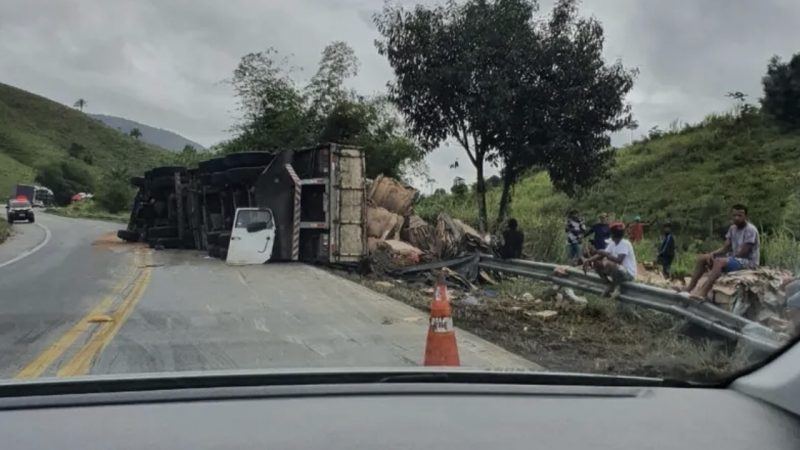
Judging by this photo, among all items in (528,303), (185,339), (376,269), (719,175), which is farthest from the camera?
(719,175)

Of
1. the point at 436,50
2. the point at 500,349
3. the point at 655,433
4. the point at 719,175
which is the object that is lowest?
the point at 500,349

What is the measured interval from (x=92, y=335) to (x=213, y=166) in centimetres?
1398

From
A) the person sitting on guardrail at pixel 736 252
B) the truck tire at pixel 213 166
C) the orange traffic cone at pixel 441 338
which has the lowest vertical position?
the orange traffic cone at pixel 441 338

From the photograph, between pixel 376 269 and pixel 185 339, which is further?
pixel 376 269

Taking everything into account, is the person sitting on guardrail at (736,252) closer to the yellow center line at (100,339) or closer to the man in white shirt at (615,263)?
the man in white shirt at (615,263)

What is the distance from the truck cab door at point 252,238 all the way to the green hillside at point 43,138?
80.3 metres

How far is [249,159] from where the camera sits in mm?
20938

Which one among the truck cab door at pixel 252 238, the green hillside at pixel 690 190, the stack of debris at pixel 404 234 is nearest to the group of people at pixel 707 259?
the green hillside at pixel 690 190

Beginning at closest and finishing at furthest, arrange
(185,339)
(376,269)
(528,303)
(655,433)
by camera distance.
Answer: (655,433), (185,339), (528,303), (376,269)

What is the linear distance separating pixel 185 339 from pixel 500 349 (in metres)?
3.31

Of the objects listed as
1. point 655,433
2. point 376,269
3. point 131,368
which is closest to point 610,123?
point 376,269

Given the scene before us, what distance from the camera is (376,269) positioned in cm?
1803

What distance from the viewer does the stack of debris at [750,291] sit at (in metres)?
7.53

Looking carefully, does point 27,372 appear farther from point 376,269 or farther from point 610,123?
point 610,123
